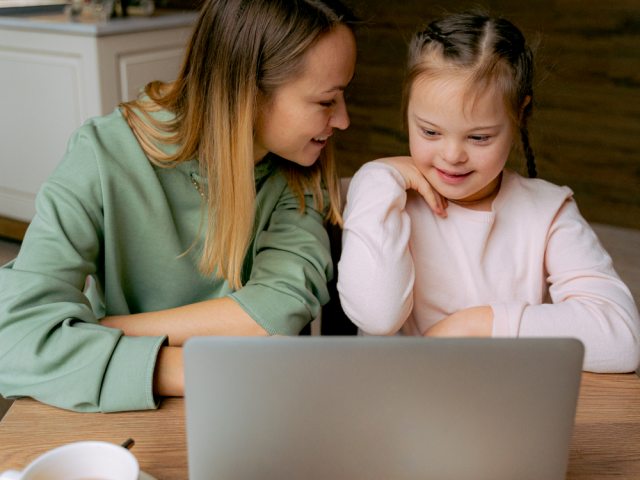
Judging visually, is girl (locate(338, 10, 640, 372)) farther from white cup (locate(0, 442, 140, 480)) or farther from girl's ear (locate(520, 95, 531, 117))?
white cup (locate(0, 442, 140, 480))

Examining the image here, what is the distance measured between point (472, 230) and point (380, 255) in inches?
6.9

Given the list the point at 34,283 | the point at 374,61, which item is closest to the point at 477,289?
the point at 34,283

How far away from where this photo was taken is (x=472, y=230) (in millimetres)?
1181

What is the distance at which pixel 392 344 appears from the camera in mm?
621

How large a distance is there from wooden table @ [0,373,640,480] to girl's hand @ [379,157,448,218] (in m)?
0.37

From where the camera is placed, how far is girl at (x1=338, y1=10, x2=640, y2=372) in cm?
103

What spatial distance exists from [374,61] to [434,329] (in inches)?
119

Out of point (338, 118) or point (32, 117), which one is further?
point (32, 117)

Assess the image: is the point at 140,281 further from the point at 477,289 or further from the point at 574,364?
the point at 574,364

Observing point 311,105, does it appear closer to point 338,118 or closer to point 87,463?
point 338,118

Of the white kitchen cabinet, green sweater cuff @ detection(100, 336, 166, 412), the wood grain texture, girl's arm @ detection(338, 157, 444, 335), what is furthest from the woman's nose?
the wood grain texture

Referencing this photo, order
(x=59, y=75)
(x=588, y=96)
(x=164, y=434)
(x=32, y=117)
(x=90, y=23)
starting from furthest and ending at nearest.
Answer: (x=588, y=96)
(x=32, y=117)
(x=59, y=75)
(x=90, y=23)
(x=164, y=434)

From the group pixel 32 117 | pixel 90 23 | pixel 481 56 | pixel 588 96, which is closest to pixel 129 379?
pixel 481 56

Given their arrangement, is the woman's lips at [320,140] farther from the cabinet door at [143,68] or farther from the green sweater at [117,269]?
the cabinet door at [143,68]
